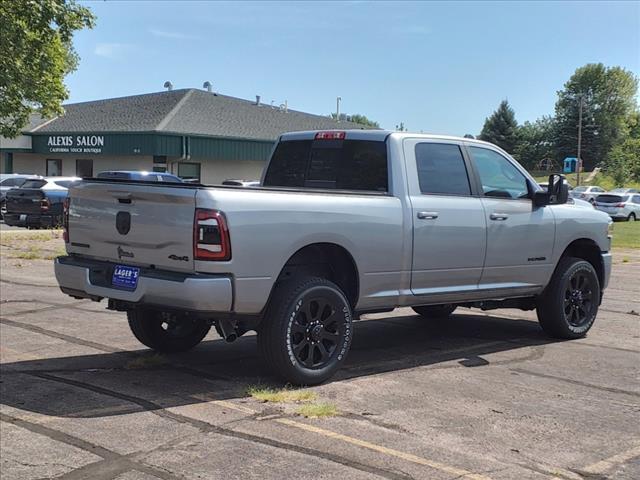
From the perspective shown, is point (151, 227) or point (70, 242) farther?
point (70, 242)

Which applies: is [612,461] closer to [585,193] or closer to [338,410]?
[338,410]

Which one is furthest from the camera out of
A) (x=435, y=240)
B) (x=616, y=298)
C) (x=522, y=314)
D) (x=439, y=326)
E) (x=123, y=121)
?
(x=123, y=121)

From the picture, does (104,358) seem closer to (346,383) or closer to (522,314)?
(346,383)

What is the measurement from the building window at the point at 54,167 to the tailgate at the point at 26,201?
71.1 ft

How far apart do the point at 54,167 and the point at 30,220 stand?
23.3 m

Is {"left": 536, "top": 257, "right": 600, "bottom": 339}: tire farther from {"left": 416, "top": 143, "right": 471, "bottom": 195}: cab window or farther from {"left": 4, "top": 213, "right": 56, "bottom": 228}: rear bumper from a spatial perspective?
{"left": 4, "top": 213, "right": 56, "bottom": 228}: rear bumper

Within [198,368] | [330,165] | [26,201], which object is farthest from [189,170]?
[198,368]

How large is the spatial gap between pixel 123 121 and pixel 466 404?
38507 millimetres

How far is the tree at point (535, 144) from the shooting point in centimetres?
9056

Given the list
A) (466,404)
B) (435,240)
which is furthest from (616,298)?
(466,404)

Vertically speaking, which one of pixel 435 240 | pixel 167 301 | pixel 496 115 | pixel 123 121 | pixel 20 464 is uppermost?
pixel 496 115

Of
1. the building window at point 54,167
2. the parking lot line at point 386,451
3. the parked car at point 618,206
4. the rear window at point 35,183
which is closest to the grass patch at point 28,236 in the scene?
the rear window at point 35,183

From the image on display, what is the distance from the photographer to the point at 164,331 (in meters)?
6.84

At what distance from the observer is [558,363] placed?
22.2 feet
